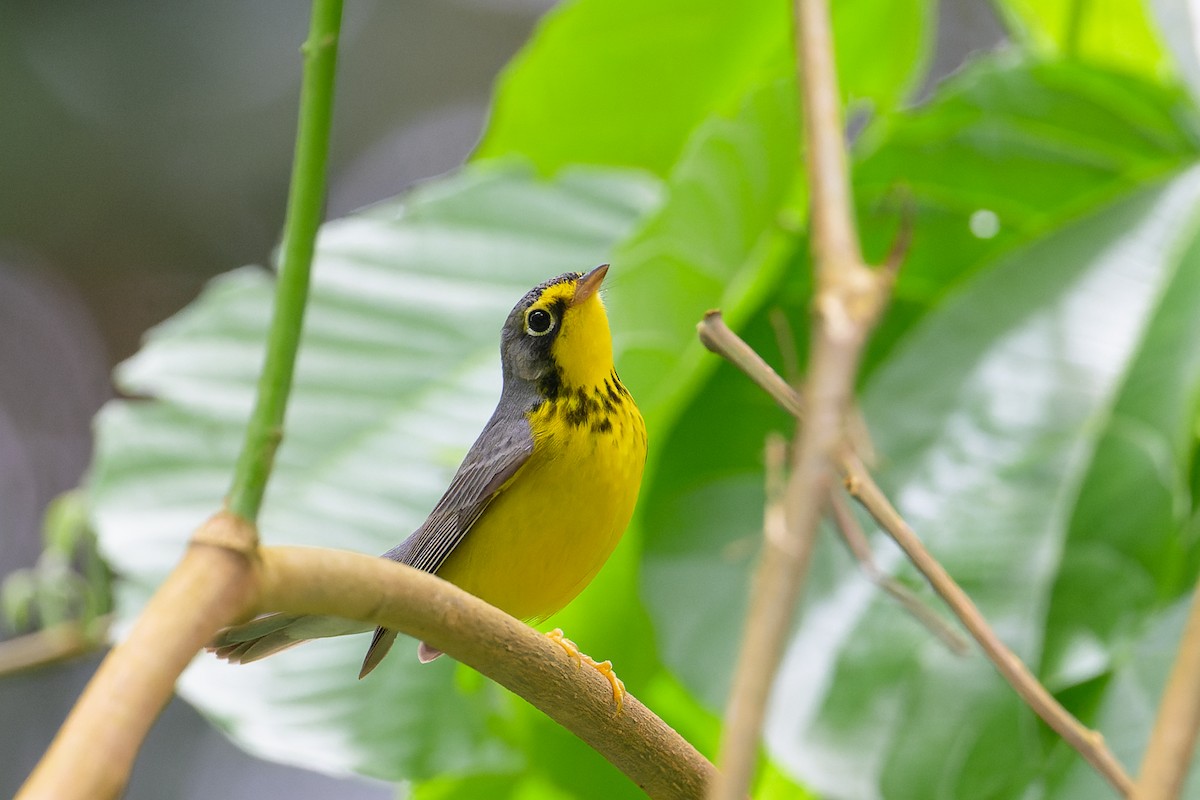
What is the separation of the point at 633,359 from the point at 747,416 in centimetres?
38

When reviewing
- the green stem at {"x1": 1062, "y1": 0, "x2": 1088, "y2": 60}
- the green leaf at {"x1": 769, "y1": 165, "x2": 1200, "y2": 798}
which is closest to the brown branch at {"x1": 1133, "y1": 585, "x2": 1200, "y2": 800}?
the green leaf at {"x1": 769, "y1": 165, "x2": 1200, "y2": 798}

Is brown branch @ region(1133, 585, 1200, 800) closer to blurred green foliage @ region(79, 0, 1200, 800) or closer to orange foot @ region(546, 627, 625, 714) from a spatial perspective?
orange foot @ region(546, 627, 625, 714)

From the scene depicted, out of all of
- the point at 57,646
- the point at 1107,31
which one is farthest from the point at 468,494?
the point at 1107,31

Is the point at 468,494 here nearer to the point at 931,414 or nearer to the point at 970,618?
the point at 970,618

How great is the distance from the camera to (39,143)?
7.05 meters

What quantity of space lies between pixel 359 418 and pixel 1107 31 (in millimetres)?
1775

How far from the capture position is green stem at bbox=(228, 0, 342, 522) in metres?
0.57

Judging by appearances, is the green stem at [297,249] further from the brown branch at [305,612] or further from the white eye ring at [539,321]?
the white eye ring at [539,321]

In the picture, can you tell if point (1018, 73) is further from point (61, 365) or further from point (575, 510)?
point (61, 365)

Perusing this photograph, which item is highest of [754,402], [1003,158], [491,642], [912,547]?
[1003,158]

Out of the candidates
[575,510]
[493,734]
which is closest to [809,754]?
[493,734]

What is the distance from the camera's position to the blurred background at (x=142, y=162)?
20.4 ft

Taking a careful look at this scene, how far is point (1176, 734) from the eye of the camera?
1.88 feet

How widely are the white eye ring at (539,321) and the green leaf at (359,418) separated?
410mm
